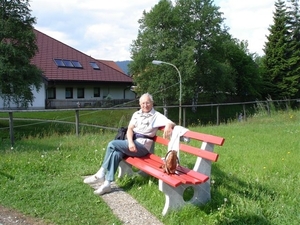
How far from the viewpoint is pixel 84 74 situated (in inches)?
1407

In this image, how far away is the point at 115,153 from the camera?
5.11 meters

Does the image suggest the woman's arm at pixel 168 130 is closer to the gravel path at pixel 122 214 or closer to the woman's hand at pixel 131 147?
the woman's hand at pixel 131 147

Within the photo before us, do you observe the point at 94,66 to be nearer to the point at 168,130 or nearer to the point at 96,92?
the point at 96,92

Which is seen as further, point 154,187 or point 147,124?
point 147,124

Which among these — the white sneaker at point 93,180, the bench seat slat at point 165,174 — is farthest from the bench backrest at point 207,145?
the white sneaker at point 93,180

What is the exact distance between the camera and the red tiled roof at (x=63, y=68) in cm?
3331

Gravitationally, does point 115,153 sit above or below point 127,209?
above

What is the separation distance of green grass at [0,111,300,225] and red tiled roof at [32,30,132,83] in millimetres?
26652

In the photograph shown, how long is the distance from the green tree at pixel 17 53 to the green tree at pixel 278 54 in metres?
31.2

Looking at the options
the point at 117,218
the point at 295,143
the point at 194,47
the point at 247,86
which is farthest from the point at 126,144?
the point at 247,86

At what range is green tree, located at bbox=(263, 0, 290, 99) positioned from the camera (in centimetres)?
4350

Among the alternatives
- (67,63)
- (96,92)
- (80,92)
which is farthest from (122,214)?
(96,92)

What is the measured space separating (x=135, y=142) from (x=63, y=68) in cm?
3057

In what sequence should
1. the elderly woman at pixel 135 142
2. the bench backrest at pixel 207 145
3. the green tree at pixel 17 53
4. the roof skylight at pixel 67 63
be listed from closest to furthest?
1. the bench backrest at pixel 207 145
2. the elderly woman at pixel 135 142
3. the green tree at pixel 17 53
4. the roof skylight at pixel 67 63
